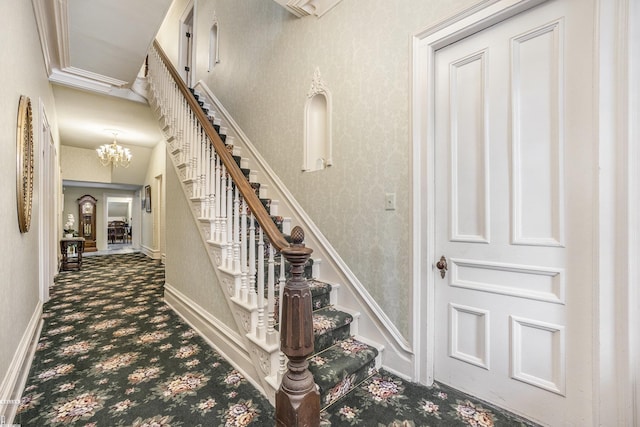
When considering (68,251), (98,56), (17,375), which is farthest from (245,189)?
(68,251)

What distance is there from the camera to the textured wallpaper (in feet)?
6.13

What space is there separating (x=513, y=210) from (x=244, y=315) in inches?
70.2

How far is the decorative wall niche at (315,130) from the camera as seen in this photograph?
99.0 inches

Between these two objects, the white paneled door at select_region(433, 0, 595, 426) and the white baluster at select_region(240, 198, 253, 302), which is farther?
the white baluster at select_region(240, 198, 253, 302)

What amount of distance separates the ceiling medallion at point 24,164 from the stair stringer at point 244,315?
1091 millimetres

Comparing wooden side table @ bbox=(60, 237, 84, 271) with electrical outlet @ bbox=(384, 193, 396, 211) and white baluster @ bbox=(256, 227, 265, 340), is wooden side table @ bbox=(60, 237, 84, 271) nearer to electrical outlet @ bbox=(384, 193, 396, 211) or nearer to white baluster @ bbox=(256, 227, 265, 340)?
white baluster @ bbox=(256, 227, 265, 340)

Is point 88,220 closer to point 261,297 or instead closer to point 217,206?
point 217,206

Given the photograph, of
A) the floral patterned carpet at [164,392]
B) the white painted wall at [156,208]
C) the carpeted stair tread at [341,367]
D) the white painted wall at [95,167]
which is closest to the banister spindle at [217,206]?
the floral patterned carpet at [164,392]

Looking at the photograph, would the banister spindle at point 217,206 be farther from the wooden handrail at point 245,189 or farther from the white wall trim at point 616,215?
the white wall trim at point 616,215

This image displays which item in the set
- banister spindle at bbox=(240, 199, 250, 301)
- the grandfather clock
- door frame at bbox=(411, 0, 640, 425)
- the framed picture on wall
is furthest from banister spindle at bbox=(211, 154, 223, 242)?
the grandfather clock

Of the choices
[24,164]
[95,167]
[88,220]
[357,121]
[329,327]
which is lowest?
[329,327]

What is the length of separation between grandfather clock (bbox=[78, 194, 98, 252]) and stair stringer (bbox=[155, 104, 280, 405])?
779 centimetres

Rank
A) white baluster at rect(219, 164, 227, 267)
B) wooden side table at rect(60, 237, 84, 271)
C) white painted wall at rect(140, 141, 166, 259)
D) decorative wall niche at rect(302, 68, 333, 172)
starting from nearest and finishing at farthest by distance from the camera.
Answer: white baluster at rect(219, 164, 227, 267), decorative wall niche at rect(302, 68, 333, 172), wooden side table at rect(60, 237, 84, 271), white painted wall at rect(140, 141, 166, 259)

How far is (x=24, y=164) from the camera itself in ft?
6.21
